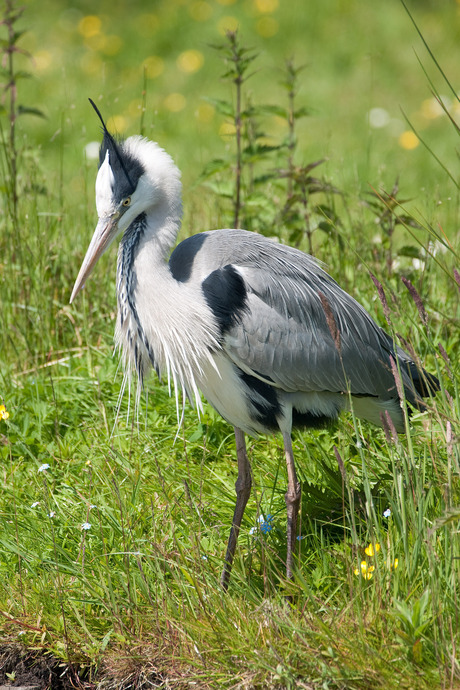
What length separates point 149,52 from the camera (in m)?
9.38

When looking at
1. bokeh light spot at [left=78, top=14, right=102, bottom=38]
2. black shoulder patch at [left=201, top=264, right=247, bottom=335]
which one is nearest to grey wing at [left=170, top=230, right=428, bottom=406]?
black shoulder patch at [left=201, top=264, right=247, bottom=335]

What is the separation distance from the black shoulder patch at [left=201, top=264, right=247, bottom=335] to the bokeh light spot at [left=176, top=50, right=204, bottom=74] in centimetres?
658

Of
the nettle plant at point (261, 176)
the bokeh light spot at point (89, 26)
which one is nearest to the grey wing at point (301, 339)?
the nettle plant at point (261, 176)

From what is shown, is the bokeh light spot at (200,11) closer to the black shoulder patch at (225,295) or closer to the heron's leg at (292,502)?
the black shoulder patch at (225,295)

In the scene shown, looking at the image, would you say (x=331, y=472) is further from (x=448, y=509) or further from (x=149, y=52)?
(x=149, y=52)

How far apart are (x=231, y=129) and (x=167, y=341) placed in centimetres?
503

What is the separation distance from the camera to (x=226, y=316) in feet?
9.90

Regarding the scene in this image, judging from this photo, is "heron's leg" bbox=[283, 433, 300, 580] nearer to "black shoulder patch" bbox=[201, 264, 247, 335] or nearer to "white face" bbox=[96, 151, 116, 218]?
"black shoulder patch" bbox=[201, 264, 247, 335]

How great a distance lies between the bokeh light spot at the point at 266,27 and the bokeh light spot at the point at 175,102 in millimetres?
1410

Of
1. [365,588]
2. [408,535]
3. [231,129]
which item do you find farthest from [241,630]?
[231,129]

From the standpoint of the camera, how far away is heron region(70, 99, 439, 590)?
3.02m

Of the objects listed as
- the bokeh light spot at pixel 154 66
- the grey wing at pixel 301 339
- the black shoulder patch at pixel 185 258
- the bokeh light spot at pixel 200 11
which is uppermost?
the bokeh light spot at pixel 200 11

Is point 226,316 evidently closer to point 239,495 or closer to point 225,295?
point 225,295

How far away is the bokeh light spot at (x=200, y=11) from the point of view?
9.54 metres
